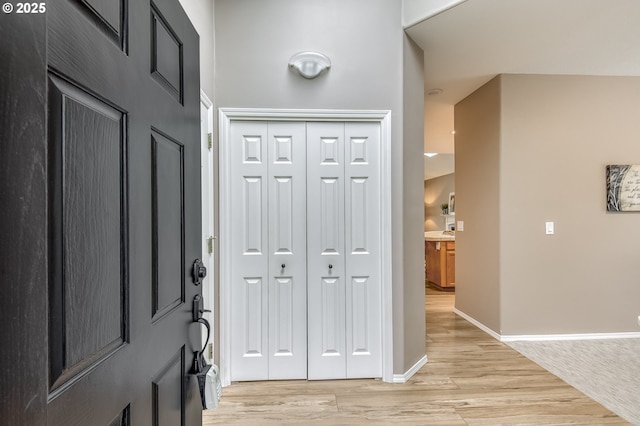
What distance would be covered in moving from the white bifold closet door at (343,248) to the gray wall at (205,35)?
0.78 metres

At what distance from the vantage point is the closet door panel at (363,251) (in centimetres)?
246

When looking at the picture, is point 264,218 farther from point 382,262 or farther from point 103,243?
point 103,243

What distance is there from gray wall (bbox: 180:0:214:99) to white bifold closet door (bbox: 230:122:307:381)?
362 millimetres

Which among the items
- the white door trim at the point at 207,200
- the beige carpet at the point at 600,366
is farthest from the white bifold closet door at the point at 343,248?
the beige carpet at the point at 600,366

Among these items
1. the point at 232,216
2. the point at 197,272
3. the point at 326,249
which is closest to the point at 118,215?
the point at 197,272

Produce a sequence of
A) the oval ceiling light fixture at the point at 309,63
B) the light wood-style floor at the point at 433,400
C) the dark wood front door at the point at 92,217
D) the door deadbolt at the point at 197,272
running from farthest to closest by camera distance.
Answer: the oval ceiling light fixture at the point at 309,63 → the light wood-style floor at the point at 433,400 → the door deadbolt at the point at 197,272 → the dark wood front door at the point at 92,217

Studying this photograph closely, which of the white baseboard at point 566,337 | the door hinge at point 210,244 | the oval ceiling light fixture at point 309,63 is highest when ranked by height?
the oval ceiling light fixture at point 309,63

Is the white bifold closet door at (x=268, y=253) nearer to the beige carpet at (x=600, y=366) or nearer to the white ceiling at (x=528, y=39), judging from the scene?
the white ceiling at (x=528, y=39)

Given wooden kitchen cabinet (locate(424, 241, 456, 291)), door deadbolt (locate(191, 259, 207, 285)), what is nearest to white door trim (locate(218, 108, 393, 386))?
door deadbolt (locate(191, 259, 207, 285))

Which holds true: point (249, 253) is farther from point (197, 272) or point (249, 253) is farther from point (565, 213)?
point (565, 213)

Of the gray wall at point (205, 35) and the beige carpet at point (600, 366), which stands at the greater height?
the gray wall at point (205, 35)

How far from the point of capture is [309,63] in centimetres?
235

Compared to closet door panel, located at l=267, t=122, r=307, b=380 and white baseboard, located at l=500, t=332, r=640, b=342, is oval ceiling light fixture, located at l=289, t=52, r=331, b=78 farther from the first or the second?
white baseboard, located at l=500, t=332, r=640, b=342

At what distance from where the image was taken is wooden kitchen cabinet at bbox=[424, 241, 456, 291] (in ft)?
18.9
